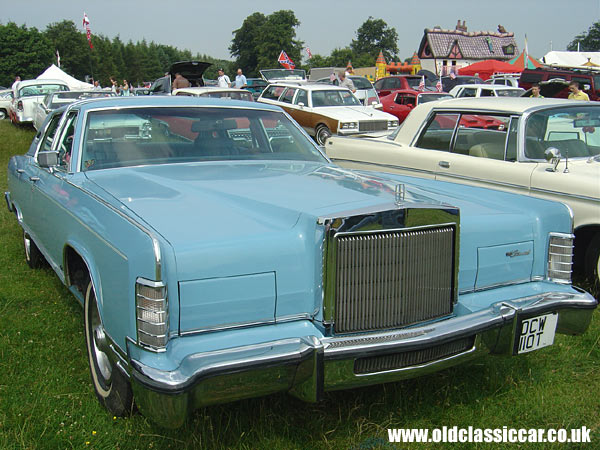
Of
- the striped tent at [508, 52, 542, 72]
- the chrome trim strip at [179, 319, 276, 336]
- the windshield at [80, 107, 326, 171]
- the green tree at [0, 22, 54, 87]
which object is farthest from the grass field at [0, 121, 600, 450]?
the green tree at [0, 22, 54, 87]

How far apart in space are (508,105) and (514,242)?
8.64ft

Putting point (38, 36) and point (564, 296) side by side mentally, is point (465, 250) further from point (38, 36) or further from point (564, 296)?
point (38, 36)

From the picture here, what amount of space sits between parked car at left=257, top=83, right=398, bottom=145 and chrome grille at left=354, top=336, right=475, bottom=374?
11.0 metres

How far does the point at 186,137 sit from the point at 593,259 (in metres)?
3.23

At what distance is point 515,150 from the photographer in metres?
5.13

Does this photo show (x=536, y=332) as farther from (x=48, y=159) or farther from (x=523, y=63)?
(x=523, y=63)

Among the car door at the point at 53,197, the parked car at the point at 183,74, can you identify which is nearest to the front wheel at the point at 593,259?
the car door at the point at 53,197

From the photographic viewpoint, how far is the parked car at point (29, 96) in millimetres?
16047

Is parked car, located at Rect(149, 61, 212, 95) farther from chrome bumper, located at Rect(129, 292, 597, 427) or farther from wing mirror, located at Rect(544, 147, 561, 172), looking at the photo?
chrome bumper, located at Rect(129, 292, 597, 427)

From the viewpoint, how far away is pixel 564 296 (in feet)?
9.71

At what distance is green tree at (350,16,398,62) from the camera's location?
12231 cm

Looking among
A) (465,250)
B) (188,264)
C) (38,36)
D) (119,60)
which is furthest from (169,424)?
(119,60)

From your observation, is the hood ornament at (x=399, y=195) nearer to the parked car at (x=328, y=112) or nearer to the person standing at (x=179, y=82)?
the parked car at (x=328, y=112)

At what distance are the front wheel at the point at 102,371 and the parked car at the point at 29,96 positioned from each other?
1429 cm
